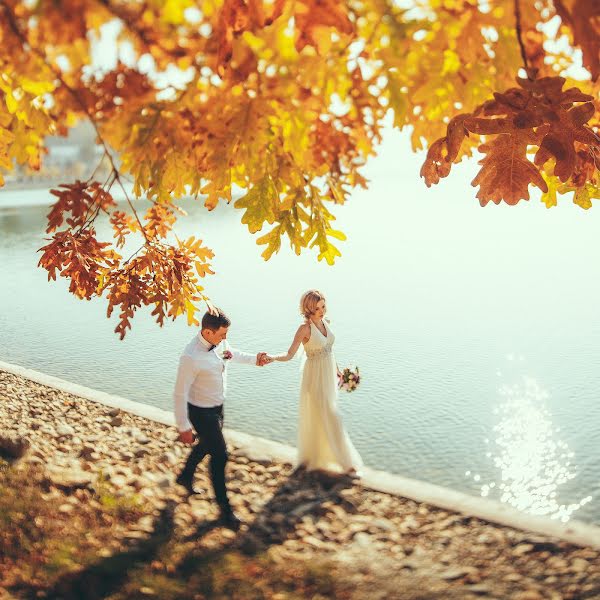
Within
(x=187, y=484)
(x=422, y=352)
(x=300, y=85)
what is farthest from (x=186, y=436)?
(x=422, y=352)

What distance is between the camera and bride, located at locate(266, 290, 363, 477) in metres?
5.75

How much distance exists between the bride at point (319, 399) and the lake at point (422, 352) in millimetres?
1188

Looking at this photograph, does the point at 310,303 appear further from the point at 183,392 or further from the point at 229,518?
the point at 229,518

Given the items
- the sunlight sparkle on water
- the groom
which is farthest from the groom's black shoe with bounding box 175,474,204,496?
the sunlight sparkle on water

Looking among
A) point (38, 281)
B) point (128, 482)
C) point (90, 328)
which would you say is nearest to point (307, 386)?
point (128, 482)

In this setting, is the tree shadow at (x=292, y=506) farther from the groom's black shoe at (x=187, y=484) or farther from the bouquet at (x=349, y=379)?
the bouquet at (x=349, y=379)

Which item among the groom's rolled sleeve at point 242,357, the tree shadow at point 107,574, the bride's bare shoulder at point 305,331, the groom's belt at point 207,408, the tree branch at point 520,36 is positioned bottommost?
the tree shadow at point 107,574

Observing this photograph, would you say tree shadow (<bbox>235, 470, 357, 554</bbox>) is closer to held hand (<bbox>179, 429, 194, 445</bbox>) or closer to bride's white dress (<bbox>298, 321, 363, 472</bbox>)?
bride's white dress (<bbox>298, 321, 363, 472</bbox>)

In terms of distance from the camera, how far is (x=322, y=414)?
19.3 ft

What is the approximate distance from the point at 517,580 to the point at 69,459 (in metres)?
4.02

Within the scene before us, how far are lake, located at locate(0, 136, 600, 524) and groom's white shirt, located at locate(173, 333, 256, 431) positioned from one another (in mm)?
2763

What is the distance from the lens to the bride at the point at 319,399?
5746 mm

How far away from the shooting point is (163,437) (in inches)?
267

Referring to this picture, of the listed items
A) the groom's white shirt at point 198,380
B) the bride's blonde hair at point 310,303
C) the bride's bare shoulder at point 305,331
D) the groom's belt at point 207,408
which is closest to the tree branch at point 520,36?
the groom's white shirt at point 198,380
